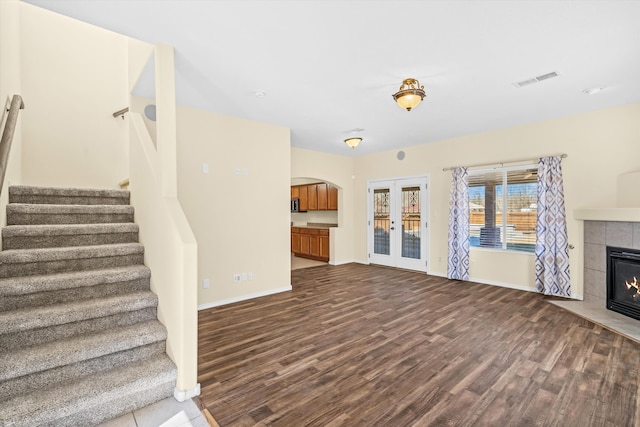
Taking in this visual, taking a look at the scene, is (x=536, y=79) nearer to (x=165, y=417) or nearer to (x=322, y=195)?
(x=165, y=417)

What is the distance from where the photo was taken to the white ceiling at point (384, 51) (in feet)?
6.94

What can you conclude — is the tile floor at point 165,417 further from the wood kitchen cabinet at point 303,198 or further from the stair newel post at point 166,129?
the wood kitchen cabinet at point 303,198

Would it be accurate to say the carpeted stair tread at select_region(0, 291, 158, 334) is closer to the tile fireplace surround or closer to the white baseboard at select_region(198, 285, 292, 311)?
the white baseboard at select_region(198, 285, 292, 311)

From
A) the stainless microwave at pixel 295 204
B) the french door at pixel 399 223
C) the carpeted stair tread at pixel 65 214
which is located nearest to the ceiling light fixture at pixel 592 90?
the french door at pixel 399 223

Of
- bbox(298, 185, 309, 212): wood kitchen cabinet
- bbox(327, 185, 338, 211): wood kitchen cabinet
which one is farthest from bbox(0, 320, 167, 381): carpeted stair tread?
bbox(298, 185, 309, 212): wood kitchen cabinet

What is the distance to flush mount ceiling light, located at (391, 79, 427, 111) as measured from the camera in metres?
3.05

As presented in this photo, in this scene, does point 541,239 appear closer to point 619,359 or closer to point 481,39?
point 619,359

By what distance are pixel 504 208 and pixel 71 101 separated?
704cm

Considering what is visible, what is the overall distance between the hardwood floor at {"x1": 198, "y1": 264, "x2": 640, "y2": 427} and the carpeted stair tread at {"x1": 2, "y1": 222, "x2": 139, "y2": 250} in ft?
4.58

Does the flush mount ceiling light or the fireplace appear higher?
the flush mount ceiling light

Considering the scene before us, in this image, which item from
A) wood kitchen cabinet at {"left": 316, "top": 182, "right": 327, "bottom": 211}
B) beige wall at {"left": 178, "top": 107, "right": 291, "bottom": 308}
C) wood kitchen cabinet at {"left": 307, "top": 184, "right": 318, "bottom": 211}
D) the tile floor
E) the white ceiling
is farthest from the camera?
wood kitchen cabinet at {"left": 307, "top": 184, "right": 318, "bottom": 211}

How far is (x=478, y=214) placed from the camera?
5488 mm

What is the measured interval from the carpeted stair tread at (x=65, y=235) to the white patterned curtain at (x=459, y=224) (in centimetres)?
515

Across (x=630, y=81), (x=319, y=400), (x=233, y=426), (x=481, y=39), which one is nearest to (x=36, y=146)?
(x=233, y=426)
